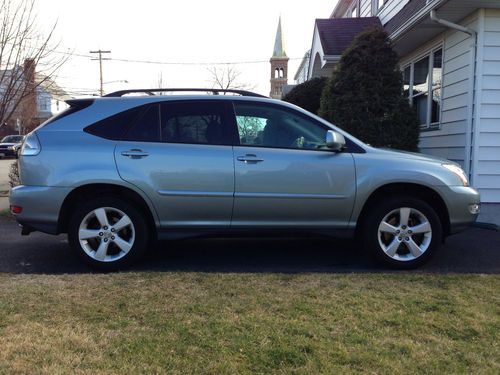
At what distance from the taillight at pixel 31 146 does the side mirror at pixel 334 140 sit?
9.36 feet

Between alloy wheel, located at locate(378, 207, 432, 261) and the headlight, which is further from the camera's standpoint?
the headlight

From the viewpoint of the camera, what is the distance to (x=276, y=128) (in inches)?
208

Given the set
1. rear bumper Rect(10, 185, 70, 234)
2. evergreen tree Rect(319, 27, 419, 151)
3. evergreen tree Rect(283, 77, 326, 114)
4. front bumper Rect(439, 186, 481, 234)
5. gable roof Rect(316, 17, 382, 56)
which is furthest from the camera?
evergreen tree Rect(283, 77, 326, 114)

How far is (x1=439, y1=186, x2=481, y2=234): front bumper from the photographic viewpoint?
17.0 ft

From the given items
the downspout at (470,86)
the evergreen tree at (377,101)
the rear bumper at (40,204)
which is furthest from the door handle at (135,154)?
the downspout at (470,86)

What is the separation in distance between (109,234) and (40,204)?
0.73 metres

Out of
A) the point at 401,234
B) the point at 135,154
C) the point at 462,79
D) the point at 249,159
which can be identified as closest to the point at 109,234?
the point at 135,154

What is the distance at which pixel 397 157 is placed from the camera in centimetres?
520

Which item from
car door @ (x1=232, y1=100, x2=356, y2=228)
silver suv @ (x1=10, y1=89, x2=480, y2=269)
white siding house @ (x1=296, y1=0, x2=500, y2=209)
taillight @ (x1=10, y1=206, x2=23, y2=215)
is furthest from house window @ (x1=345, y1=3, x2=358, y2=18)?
taillight @ (x1=10, y1=206, x2=23, y2=215)

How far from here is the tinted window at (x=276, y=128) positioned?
205 inches

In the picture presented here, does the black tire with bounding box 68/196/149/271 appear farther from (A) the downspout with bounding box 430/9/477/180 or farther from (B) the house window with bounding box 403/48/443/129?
(B) the house window with bounding box 403/48/443/129

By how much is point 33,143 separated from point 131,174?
1.03m

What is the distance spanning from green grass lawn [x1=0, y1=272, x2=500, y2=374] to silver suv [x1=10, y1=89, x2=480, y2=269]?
1.81 feet

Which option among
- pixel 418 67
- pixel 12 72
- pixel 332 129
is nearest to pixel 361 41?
pixel 418 67
